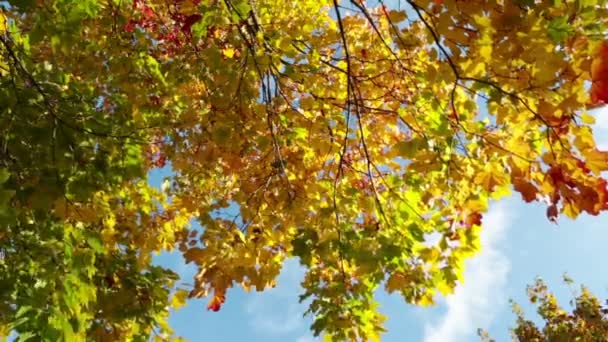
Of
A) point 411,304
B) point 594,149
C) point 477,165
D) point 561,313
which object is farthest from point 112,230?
point 561,313

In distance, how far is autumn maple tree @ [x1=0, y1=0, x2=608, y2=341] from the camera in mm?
2605

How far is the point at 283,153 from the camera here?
471cm

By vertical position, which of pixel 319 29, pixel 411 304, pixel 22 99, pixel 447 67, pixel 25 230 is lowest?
pixel 411 304

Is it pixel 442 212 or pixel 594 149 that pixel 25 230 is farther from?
pixel 594 149

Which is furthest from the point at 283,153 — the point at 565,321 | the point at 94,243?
the point at 565,321

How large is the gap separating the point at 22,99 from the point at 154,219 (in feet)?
9.19

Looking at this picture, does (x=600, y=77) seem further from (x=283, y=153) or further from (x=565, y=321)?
(x=565, y=321)

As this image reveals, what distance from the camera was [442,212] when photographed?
3.89 meters

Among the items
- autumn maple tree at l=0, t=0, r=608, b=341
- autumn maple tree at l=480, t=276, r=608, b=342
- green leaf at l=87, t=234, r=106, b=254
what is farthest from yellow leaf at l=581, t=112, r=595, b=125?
autumn maple tree at l=480, t=276, r=608, b=342

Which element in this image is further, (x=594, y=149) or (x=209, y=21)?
(x=209, y=21)

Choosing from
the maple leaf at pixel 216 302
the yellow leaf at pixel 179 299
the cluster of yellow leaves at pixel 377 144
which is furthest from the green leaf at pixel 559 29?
the yellow leaf at pixel 179 299

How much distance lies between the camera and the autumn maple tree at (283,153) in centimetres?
261

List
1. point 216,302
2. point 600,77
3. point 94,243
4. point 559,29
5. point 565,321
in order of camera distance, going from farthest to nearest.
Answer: point 565,321
point 216,302
point 94,243
point 559,29
point 600,77

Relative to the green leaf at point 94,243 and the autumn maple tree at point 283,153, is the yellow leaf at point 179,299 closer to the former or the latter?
the autumn maple tree at point 283,153
